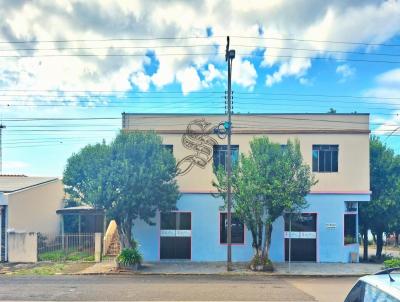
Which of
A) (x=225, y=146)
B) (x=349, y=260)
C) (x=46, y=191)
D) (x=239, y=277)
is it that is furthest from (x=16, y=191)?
(x=349, y=260)

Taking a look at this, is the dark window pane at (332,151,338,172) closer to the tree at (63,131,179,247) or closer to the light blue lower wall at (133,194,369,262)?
the light blue lower wall at (133,194,369,262)

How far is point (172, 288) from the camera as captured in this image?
15539 millimetres

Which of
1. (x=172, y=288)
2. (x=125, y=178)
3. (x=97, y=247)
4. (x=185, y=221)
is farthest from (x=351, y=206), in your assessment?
(x=97, y=247)

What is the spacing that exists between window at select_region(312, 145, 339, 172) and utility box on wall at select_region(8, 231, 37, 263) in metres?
15.0

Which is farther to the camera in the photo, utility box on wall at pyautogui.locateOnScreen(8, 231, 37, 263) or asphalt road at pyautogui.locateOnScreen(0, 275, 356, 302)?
utility box on wall at pyautogui.locateOnScreen(8, 231, 37, 263)

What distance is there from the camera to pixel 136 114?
24.1m

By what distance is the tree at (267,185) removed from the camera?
19891mm

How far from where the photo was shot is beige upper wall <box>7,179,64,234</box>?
24516mm

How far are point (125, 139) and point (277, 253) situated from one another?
9.76m

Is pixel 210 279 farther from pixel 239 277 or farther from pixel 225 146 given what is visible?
pixel 225 146

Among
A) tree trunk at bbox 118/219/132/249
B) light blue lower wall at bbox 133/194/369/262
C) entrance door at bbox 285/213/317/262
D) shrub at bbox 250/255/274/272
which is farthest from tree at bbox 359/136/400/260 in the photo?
tree trunk at bbox 118/219/132/249

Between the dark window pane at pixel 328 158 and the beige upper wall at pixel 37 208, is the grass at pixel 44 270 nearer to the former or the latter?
the beige upper wall at pixel 37 208

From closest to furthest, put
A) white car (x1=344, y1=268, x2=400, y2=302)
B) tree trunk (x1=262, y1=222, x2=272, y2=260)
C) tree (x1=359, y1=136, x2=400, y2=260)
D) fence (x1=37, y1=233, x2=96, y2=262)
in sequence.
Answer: white car (x1=344, y1=268, x2=400, y2=302), tree trunk (x1=262, y1=222, x2=272, y2=260), fence (x1=37, y1=233, x2=96, y2=262), tree (x1=359, y1=136, x2=400, y2=260)

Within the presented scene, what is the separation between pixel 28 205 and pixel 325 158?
55.8 ft
